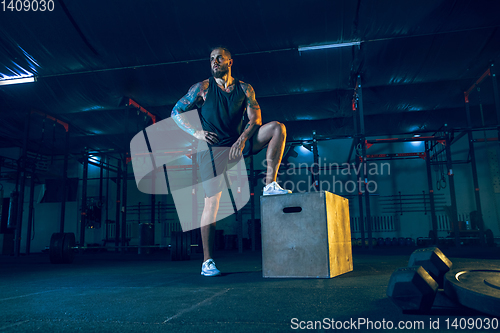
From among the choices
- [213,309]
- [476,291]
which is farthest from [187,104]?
[476,291]

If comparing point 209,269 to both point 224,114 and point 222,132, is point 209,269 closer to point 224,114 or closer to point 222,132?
point 222,132

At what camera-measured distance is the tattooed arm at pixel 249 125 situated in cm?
195

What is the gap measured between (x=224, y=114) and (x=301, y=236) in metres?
0.85

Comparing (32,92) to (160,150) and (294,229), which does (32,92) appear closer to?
(160,150)

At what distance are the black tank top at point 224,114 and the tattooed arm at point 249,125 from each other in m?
0.05

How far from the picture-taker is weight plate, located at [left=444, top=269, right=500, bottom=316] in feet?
2.61

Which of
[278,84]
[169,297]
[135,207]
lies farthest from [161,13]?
[135,207]

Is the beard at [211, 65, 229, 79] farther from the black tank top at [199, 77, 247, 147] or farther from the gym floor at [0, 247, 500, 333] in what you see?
the gym floor at [0, 247, 500, 333]

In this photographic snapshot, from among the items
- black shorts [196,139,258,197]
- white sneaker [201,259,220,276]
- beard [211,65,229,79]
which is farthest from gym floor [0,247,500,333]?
beard [211,65,229,79]

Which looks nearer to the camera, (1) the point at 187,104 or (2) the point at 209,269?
(2) the point at 209,269

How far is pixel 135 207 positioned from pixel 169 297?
8801 millimetres

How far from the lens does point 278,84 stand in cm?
541

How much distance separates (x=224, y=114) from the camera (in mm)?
2072

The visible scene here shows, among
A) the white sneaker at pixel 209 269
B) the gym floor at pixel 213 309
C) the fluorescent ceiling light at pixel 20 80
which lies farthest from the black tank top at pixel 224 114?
the fluorescent ceiling light at pixel 20 80
